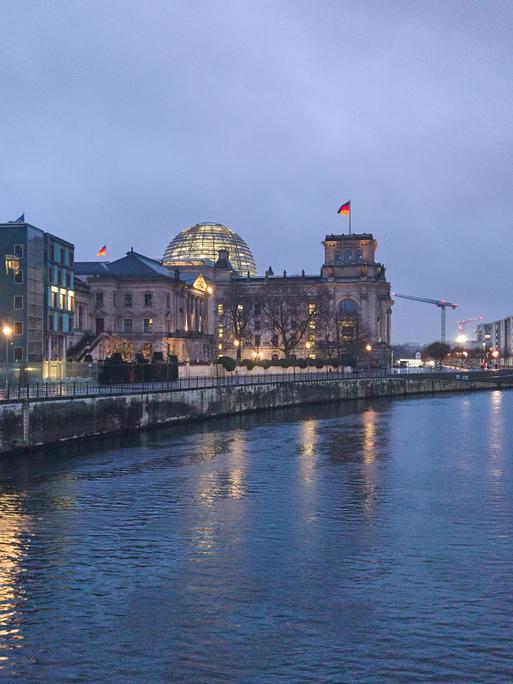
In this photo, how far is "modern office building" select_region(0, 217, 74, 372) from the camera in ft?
260

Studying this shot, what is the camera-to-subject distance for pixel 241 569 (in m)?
25.2

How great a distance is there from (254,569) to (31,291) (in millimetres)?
62127

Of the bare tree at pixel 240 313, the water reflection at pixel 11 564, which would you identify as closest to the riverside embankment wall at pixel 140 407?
the water reflection at pixel 11 564

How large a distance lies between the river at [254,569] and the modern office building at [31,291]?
3623 cm

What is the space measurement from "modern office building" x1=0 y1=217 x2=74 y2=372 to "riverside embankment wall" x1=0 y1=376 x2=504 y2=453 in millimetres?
15367

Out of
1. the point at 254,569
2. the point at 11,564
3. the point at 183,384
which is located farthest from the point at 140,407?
the point at 254,569

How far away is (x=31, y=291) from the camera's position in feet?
270

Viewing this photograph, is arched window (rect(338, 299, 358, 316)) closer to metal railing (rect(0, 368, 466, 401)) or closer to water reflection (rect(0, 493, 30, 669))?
metal railing (rect(0, 368, 466, 401))

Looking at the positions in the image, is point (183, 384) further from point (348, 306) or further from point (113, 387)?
point (348, 306)

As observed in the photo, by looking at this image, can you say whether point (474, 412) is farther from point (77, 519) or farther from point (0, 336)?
point (77, 519)

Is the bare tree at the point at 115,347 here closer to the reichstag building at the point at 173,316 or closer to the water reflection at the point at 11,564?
the reichstag building at the point at 173,316

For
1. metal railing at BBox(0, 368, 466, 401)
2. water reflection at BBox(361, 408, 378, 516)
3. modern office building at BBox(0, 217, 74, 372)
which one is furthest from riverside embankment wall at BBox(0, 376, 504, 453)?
modern office building at BBox(0, 217, 74, 372)

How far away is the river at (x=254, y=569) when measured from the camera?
18.6 metres

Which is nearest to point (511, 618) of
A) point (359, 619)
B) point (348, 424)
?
point (359, 619)
